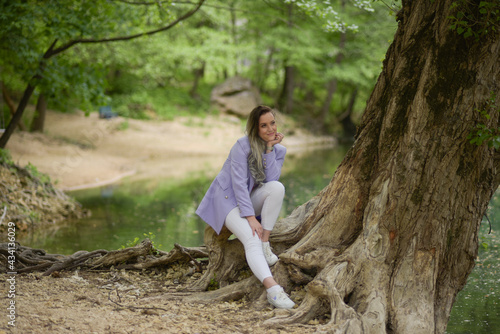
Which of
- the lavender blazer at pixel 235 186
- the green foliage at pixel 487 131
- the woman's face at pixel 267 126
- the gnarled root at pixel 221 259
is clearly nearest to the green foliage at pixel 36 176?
the gnarled root at pixel 221 259

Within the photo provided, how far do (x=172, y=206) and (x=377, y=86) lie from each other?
7.26 meters

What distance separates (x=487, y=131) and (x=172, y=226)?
20.4ft

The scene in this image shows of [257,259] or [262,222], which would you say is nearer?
[257,259]

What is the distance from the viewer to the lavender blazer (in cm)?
425

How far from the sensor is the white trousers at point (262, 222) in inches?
162

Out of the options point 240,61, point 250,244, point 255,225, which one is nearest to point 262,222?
point 255,225

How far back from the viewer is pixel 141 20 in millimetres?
10641

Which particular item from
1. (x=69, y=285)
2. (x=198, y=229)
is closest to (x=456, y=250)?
(x=69, y=285)

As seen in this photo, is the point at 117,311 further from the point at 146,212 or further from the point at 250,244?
the point at 146,212

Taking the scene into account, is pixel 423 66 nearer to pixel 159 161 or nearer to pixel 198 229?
pixel 198 229

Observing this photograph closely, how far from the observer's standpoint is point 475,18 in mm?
3791

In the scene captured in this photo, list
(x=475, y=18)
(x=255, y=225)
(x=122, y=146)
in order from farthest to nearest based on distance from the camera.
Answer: (x=122, y=146) → (x=255, y=225) → (x=475, y=18)

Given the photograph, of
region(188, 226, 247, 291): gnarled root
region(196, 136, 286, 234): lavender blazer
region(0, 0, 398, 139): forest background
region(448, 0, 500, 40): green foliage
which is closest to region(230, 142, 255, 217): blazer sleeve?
region(196, 136, 286, 234): lavender blazer

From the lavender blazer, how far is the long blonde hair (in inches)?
1.7
